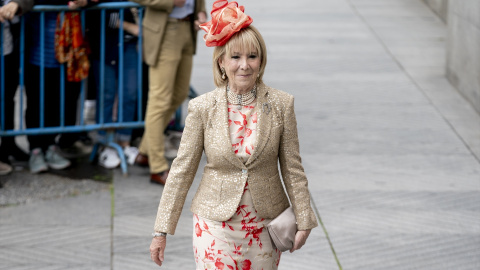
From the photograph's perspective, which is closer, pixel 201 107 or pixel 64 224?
pixel 201 107

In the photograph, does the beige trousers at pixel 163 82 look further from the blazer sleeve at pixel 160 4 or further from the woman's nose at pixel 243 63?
the woman's nose at pixel 243 63

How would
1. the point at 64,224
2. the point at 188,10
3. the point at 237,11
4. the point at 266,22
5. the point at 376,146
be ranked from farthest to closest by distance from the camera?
the point at 266,22, the point at 376,146, the point at 188,10, the point at 64,224, the point at 237,11

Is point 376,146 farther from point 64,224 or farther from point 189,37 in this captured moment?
point 64,224

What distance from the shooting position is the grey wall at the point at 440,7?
1435 centimetres

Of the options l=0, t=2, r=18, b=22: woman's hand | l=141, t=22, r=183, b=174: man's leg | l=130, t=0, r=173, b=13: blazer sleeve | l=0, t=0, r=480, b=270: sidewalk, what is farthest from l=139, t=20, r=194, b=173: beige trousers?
l=0, t=2, r=18, b=22: woman's hand

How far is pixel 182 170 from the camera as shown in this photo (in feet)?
13.1

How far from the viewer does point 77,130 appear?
7648mm

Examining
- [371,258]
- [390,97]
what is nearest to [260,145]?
[371,258]

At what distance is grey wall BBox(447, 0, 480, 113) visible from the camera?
974 cm

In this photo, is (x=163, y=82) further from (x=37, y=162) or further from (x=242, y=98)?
(x=242, y=98)

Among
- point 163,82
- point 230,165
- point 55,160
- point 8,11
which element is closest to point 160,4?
point 163,82

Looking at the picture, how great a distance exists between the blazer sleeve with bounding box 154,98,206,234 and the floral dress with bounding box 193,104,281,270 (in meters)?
0.13

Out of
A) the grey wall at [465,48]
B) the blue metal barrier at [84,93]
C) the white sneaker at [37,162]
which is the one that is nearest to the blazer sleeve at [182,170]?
the blue metal barrier at [84,93]

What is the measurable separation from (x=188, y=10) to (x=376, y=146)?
2.41 meters
